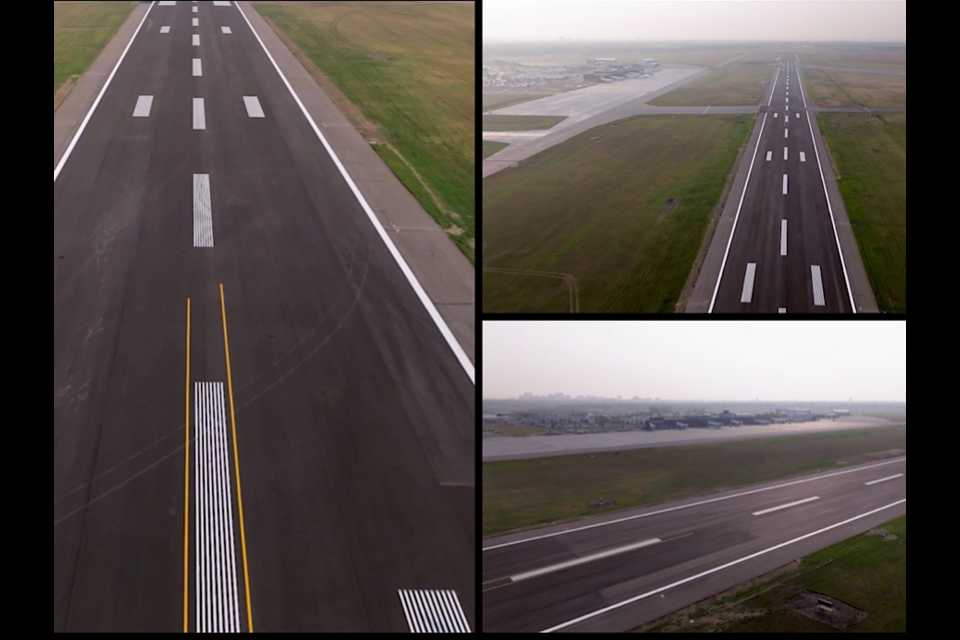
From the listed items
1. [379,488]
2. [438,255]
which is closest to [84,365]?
[379,488]

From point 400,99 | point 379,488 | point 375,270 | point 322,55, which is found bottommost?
point 379,488

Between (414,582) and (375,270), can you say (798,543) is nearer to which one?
(414,582)

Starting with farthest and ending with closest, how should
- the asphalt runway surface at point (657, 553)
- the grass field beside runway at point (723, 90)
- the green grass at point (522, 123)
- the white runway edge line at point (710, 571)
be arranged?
1. the grass field beside runway at point (723, 90)
2. the green grass at point (522, 123)
3. the asphalt runway surface at point (657, 553)
4. the white runway edge line at point (710, 571)

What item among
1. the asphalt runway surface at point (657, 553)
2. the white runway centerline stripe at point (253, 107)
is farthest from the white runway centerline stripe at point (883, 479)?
the white runway centerline stripe at point (253, 107)

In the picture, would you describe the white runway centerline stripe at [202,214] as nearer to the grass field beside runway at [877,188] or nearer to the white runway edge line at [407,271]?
the white runway edge line at [407,271]

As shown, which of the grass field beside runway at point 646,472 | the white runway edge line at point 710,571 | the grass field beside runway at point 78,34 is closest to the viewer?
the white runway edge line at point 710,571
